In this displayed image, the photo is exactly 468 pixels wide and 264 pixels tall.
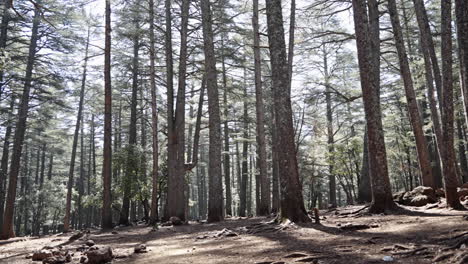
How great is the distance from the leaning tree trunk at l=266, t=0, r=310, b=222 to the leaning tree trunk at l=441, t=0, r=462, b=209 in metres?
3.36

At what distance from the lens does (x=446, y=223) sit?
5.66 meters

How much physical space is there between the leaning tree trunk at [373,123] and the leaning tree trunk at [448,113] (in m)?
1.25

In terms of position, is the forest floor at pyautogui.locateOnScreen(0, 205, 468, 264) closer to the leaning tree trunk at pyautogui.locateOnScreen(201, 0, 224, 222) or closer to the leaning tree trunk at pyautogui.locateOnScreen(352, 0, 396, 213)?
the leaning tree trunk at pyautogui.locateOnScreen(352, 0, 396, 213)

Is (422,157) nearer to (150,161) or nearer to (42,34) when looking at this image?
(150,161)

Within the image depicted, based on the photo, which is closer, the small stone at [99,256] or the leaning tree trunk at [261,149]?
the small stone at [99,256]

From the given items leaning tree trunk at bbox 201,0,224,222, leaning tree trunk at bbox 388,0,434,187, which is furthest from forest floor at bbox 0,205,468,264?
leaning tree trunk at bbox 201,0,224,222

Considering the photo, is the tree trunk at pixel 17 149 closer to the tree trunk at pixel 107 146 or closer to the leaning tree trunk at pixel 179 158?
the tree trunk at pixel 107 146

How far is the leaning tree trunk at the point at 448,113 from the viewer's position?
291 inches

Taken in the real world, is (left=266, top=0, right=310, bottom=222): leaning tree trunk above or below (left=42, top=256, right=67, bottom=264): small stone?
above

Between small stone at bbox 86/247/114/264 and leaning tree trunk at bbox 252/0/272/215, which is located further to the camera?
leaning tree trunk at bbox 252/0/272/215

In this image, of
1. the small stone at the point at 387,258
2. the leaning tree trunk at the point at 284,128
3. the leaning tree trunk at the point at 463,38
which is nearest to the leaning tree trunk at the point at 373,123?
the leaning tree trunk at the point at 284,128

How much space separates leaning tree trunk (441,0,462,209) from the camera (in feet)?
24.2

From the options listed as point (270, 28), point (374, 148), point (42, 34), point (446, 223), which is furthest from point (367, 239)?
point (42, 34)

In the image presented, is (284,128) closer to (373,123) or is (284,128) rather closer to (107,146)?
(373,123)
